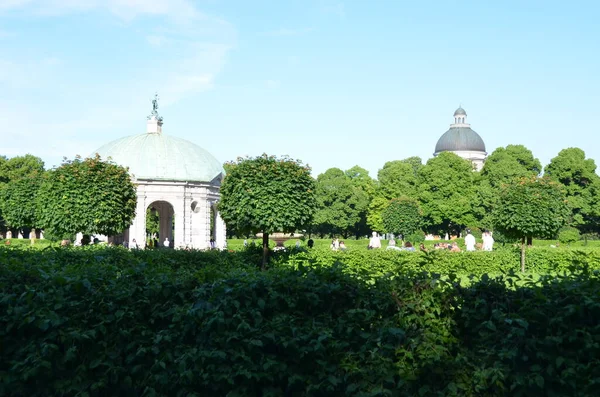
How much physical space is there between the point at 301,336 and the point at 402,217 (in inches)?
2109

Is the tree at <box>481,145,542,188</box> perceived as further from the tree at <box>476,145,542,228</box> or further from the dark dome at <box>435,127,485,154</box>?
the dark dome at <box>435,127,485,154</box>

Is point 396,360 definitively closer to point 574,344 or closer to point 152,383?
point 574,344

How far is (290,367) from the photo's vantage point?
19.8ft

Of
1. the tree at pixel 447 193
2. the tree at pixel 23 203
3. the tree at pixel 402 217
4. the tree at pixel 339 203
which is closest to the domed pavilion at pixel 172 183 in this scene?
the tree at pixel 23 203

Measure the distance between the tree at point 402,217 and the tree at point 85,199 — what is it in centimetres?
3198

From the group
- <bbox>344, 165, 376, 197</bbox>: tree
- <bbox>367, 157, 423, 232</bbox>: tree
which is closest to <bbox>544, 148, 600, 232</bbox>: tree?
<bbox>367, 157, 423, 232</bbox>: tree

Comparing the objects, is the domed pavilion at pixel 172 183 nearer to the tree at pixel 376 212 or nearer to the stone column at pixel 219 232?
the stone column at pixel 219 232

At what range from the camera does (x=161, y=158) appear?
168 ft

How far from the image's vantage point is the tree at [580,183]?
64.6 metres

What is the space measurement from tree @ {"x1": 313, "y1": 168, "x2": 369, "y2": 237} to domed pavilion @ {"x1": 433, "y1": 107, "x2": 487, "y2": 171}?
5080cm

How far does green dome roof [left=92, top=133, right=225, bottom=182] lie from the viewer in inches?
1987

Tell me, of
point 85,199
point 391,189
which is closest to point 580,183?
point 391,189

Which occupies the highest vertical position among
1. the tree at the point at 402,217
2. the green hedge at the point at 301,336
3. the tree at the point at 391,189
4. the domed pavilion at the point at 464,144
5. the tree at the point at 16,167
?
the domed pavilion at the point at 464,144

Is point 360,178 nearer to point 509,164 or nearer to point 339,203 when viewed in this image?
point 339,203
